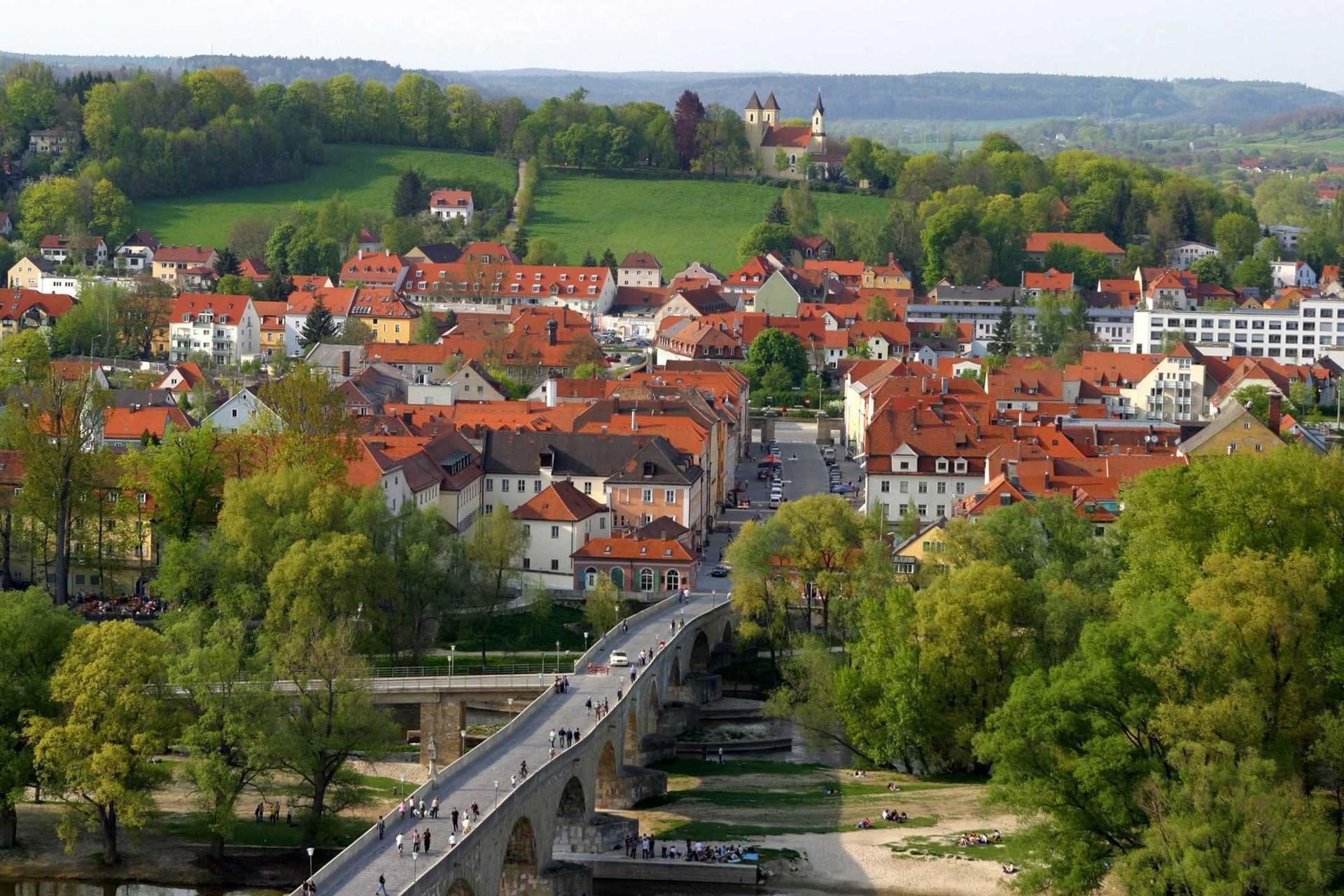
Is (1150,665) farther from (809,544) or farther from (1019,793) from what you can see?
(809,544)

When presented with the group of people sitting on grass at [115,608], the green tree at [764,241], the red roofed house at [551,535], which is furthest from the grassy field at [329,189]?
the group of people sitting on grass at [115,608]

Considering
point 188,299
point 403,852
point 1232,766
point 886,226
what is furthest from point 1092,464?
point 886,226

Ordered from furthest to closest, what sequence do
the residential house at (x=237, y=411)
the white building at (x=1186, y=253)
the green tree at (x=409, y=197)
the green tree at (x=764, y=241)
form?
the white building at (x=1186, y=253)
the green tree at (x=409, y=197)
the green tree at (x=764, y=241)
the residential house at (x=237, y=411)

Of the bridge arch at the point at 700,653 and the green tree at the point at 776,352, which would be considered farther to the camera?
the green tree at the point at 776,352

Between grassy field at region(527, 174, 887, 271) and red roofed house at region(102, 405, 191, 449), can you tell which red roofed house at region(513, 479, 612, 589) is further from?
grassy field at region(527, 174, 887, 271)

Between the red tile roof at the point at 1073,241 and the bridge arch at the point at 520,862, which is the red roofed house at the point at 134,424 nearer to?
the bridge arch at the point at 520,862

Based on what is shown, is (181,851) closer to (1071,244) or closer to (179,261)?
(179,261)

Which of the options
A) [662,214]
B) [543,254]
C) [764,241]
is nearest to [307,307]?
[543,254]
